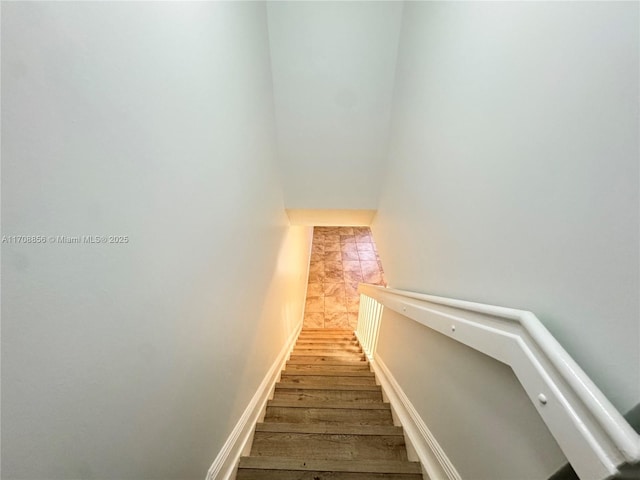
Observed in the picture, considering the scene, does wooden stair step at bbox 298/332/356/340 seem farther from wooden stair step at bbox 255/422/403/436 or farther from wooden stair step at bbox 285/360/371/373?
wooden stair step at bbox 255/422/403/436

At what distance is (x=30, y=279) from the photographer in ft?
1.38

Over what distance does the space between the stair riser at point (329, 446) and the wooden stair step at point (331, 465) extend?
0.38 ft

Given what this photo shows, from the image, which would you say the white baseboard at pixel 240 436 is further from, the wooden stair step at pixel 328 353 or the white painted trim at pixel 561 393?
the white painted trim at pixel 561 393

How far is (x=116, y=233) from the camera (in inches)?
23.0

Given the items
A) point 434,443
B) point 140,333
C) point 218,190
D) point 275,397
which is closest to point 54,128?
point 140,333

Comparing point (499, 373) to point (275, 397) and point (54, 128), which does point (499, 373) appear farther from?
point (275, 397)

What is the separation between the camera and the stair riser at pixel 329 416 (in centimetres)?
171

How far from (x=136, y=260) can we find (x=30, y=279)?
23cm

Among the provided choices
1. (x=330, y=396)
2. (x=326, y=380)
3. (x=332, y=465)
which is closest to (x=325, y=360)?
(x=326, y=380)

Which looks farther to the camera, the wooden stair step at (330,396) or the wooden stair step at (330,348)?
the wooden stair step at (330,348)

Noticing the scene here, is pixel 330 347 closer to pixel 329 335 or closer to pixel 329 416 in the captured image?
pixel 329 335

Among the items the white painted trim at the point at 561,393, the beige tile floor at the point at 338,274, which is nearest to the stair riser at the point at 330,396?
the white painted trim at the point at 561,393

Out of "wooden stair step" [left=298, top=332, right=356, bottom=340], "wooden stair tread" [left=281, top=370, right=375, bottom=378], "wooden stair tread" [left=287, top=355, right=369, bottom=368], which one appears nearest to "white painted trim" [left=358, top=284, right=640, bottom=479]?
"wooden stair tread" [left=281, top=370, right=375, bottom=378]

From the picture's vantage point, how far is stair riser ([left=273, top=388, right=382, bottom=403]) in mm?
1965
